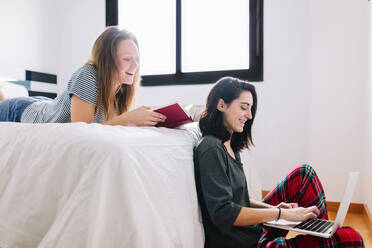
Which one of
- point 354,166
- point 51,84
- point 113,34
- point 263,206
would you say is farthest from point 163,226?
point 51,84

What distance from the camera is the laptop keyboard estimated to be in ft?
3.40

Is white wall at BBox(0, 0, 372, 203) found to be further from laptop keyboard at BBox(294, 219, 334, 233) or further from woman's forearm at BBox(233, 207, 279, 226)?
woman's forearm at BBox(233, 207, 279, 226)

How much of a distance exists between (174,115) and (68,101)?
20.8 inches

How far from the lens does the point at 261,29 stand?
9.45 feet

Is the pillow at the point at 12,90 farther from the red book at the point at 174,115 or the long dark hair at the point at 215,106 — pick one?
the long dark hair at the point at 215,106

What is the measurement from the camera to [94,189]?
786 mm

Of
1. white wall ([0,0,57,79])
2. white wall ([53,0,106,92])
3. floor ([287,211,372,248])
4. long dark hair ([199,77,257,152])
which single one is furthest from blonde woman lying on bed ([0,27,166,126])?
white wall ([53,0,106,92])

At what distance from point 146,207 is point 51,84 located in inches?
120

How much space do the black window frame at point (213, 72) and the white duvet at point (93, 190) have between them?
2049mm

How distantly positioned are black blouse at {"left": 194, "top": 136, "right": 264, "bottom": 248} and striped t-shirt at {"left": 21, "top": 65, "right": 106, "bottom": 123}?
0.54 meters

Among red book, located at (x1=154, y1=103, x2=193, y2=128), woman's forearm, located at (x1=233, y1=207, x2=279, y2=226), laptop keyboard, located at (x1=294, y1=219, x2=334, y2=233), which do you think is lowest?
laptop keyboard, located at (x1=294, y1=219, x2=334, y2=233)

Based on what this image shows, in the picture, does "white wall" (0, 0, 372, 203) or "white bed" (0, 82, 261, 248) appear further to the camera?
"white wall" (0, 0, 372, 203)

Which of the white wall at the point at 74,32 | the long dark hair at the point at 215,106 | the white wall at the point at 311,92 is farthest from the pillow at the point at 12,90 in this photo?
the long dark hair at the point at 215,106

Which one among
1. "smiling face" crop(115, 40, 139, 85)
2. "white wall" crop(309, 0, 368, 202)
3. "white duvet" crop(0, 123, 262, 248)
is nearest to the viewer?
"white duvet" crop(0, 123, 262, 248)
